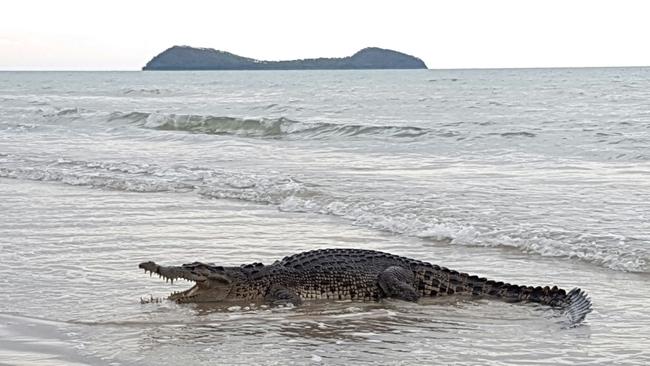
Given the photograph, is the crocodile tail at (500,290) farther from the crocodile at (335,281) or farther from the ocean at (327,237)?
the ocean at (327,237)

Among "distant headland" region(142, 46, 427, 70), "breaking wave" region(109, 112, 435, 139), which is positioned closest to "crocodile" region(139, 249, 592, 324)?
"breaking wave" region(109, 112, 435, 139)

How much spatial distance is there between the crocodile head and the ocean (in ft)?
0.51

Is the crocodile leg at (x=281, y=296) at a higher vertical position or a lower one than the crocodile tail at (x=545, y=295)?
lower

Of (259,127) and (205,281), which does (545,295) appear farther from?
(259,127)

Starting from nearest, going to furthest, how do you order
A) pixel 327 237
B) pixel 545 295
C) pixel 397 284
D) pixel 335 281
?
pixel 545 295, pixel 397 284, pixel 335 281, pixel 327 237

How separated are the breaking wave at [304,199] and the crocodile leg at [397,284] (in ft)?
6.52

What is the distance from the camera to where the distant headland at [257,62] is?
16775cm

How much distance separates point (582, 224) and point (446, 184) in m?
3.55

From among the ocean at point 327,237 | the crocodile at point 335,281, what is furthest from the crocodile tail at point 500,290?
the ocean at point 327,237

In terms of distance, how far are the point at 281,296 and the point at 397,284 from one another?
92cm

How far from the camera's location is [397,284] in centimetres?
720

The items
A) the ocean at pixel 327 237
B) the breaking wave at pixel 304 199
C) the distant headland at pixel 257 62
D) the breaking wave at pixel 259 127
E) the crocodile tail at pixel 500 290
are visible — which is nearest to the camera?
the ocean at pixel 327 237

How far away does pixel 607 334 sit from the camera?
593 cm

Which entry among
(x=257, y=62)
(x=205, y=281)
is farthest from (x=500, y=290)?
(x=257, y=62)
